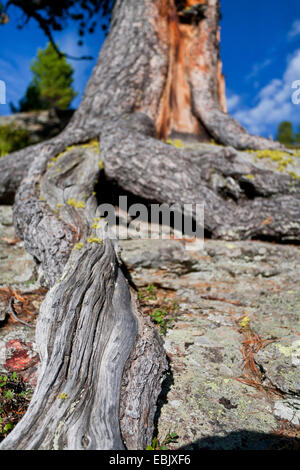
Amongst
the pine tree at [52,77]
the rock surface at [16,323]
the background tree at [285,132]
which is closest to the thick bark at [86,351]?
the rock surface at [16,323]

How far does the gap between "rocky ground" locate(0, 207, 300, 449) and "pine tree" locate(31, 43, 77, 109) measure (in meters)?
29.4

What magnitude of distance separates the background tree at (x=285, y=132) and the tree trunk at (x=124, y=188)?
4414 centimetres

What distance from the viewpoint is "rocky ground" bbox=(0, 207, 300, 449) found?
1.55 m

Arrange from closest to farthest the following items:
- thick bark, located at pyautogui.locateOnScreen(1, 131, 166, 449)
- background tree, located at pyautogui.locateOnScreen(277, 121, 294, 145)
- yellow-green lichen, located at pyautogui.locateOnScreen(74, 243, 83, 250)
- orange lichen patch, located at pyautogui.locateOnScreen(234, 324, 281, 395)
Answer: thick bark, located at pyautogui.locateOnScreen(1, 131, 166, 449), orange lichen patch, located at pyautogui.locateOnScreen(234, 324, 281, 395), yellow-green lichen, located at pyautogui.locateOnScreen(74, 243, 83, 250), background tree, located at pyautogui.locateOnScreen(277, 121, 294, 145)

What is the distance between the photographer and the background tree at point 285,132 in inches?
1772

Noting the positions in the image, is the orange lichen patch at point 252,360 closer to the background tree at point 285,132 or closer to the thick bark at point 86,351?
the thick bark at point 86,351

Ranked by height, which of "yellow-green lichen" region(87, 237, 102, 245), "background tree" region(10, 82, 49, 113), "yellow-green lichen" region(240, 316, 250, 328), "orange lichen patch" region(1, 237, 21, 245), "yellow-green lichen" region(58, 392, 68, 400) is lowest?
"yellow-green lichen" region(240, 316, 250, 328)

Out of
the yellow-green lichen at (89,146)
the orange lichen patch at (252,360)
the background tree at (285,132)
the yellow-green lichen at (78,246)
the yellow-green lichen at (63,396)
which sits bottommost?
the orange lichen patch at (252,360)

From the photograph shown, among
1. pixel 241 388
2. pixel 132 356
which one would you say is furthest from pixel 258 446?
pixel 132 356

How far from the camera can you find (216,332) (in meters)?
2.38

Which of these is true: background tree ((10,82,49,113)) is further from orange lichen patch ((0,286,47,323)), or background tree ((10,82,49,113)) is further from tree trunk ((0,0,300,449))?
orange lichen patch ((0,286,47,323))

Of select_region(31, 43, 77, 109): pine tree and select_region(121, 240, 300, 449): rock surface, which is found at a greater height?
select_region(31, 43, 77, 109): pine tree

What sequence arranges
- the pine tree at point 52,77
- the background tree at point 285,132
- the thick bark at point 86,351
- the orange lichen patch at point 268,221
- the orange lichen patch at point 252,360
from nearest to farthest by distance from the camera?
the thick bark at point 86,351, the orange lichen patch at point 252,360, the orange lichen patch at point 268,221, the pine tree at point 52,77, the background tree at point 285,132
